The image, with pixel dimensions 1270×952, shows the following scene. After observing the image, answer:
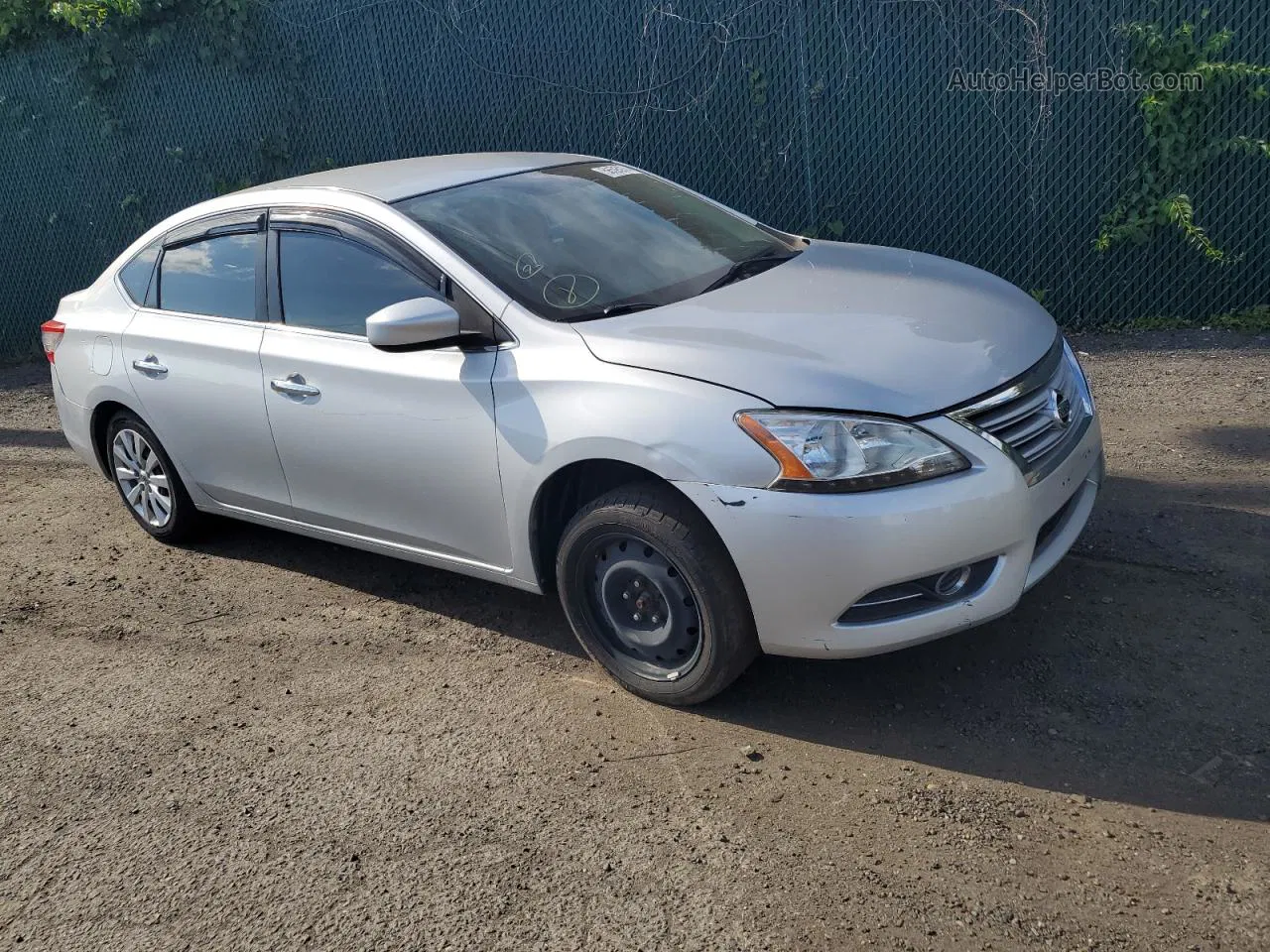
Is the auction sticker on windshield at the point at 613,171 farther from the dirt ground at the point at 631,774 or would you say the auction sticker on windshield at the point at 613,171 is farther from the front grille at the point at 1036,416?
the front grille at the point at 1036,416

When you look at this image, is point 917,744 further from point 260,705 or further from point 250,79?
point 250,79

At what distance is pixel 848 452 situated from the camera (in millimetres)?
3529

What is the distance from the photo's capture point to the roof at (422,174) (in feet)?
15.8

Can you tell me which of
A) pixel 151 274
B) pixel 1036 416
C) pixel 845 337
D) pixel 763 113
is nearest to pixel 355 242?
pixel 151 274

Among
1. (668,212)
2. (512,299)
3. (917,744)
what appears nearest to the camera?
(917,744)

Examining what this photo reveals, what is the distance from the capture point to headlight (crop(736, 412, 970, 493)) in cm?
351

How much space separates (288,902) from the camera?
3305mm

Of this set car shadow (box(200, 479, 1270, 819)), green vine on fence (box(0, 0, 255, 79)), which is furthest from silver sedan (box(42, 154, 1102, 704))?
green vine on fence (box(0, 0, 255, 79))

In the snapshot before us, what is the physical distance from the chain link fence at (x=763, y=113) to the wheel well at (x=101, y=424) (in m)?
4.69

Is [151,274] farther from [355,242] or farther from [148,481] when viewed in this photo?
[355,242]

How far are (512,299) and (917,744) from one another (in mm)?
1987

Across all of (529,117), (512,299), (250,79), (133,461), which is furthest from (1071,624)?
(250,79)

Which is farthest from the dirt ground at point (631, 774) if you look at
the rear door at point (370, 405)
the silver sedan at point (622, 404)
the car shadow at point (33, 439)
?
the car shadow at point (33, 439)

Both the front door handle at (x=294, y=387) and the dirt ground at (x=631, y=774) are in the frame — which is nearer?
the dirt ground at (x=631, y=774)
